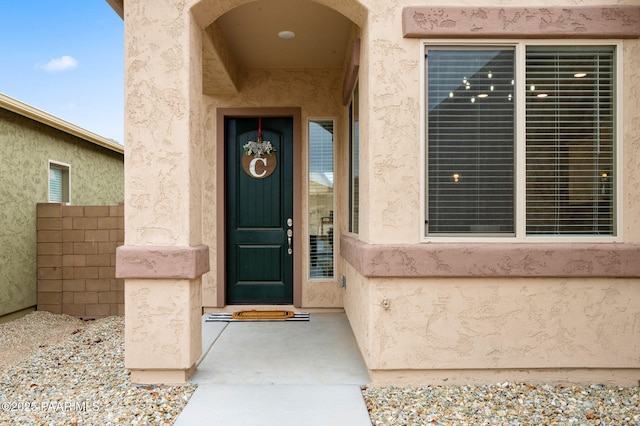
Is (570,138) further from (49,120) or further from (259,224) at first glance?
(49,120)

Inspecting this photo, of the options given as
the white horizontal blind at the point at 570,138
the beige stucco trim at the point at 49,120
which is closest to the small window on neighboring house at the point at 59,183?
the beige stucco trim at the point at 49,120

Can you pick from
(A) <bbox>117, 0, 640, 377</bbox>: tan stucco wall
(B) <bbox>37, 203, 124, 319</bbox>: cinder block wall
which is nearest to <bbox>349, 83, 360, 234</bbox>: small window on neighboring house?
(A) <bbox>117, 0, 640, 377</bbox>: tan stucco wall

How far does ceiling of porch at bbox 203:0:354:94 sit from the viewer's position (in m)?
4.21

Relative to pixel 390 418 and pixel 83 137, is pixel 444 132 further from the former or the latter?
pixel 83 137

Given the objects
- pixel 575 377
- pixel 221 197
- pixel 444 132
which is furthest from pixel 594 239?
pixel 221 197

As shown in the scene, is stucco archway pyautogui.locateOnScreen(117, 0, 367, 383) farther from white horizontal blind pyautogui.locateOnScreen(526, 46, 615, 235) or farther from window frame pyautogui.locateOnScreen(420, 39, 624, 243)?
white horizontal blind pyautogui.locateOnScreen(526, 46, 615, 235)

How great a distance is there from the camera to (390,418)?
9.07 feet

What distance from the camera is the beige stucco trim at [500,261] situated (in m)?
3.19

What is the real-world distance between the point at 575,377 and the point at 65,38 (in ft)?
113

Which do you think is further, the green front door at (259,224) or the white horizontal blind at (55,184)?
the white horizontal blind at (55,184)

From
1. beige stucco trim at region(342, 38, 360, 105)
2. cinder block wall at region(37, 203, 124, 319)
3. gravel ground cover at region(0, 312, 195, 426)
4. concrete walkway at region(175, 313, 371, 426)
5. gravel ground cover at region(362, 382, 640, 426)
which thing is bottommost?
gravel ground cover at region(0, 312, 195, 426)

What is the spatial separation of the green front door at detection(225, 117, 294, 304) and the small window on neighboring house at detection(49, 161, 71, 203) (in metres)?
3.62

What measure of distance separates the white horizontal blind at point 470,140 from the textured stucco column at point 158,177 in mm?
1777

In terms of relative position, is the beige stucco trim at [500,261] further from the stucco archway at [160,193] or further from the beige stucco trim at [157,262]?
the stucco archway at [160,193]
